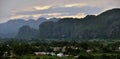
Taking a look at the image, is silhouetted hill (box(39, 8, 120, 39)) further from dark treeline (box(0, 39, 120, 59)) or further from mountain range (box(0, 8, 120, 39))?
dark treeline (box(0, 39, 120, 59))

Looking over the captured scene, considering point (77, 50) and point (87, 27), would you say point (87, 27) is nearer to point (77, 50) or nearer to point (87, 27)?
point (87, 27)

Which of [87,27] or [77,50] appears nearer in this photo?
[77,50]

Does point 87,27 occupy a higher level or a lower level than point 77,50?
lower

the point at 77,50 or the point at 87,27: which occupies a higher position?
the point at 77,50

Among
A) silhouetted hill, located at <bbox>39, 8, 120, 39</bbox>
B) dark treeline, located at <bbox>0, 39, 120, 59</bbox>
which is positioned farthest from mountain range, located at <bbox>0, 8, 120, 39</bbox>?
dark treeline, located at <bbox>0, 39, 120, 59</bbox>

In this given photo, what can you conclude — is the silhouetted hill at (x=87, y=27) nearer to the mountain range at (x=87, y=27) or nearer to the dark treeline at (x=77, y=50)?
the mountain range at (x=87, y=27)

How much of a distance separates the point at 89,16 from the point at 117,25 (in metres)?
30.2

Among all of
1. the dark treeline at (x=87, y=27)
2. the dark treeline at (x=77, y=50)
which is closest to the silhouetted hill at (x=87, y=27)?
the dark treeline at (x=87, y=27)

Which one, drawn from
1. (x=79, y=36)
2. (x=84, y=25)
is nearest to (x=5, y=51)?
(x=79, y=36)

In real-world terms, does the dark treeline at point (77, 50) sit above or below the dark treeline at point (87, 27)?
above

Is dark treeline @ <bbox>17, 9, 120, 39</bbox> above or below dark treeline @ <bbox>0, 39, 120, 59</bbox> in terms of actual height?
below

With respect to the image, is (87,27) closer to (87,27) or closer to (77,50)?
(87,27)

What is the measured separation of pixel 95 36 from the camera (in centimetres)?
13925

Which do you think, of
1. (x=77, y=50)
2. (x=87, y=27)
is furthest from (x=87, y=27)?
(x=77, y=50)
